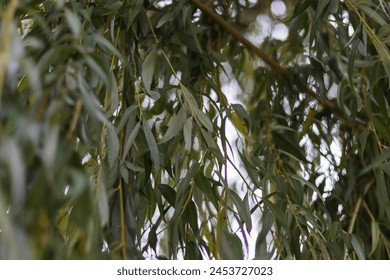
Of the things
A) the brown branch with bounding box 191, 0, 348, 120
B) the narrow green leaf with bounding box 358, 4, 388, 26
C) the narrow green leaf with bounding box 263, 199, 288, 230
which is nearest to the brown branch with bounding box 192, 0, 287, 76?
the brown branch with bounding box 191, 0, 348, 120

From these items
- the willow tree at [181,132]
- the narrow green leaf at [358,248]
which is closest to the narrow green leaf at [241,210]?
the willow tree at [181,132]

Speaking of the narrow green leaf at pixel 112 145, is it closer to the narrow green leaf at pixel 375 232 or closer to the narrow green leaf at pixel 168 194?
the narrow green leaf at pixel 168 194

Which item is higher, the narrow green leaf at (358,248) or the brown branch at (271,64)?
the brown branch at (271,64)

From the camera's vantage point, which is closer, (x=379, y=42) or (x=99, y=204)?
(x=99, y=204)

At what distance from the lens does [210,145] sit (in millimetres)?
962

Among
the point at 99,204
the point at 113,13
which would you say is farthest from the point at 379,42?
the point at 99,204

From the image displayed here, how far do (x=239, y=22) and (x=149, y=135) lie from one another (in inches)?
26.9

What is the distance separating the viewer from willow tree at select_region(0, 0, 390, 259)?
1.67 ft

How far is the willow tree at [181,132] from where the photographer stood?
0.51 metres

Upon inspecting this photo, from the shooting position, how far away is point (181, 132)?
1051mm

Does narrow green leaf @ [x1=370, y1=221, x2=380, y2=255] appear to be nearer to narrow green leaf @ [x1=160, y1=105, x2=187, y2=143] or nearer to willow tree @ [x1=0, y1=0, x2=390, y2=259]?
willow tree @ [x1=0, y1=0, x2=390, y2=259]

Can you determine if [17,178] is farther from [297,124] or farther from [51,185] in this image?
[297,124]

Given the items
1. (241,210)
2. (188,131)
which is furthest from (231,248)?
(188,131)

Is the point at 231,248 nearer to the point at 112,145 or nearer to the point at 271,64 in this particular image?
the point at 112,145
